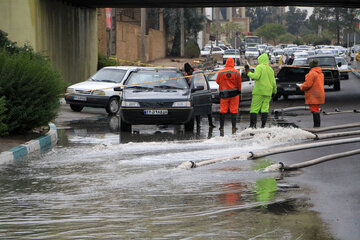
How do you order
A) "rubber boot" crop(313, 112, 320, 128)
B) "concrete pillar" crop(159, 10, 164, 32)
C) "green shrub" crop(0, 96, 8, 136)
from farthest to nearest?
"concrete pillar" crop(159, 10, 164, 32) < "rubber boot" crop(313, 112, 320, 128) < "green shrub" crop(0, 96, 8, 136)

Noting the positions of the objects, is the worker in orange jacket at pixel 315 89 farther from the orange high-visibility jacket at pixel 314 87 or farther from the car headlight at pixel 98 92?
the car headlight at pixel 98 92

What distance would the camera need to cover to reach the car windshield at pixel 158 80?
55.0ft

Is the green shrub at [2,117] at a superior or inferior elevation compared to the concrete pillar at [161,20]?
inferior

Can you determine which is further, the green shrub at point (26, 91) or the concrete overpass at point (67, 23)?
the concrete overpass at point (67, 23)

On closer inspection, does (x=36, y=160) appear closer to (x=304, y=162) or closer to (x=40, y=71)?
(x=40, y=71)

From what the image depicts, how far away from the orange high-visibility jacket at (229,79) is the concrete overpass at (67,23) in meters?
8.67

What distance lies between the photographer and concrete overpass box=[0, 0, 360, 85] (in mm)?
23406

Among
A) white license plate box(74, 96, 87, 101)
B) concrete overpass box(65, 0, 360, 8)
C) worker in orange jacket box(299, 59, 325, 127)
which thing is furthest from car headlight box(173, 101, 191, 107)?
concrete overpass box(65, 0, 360, 8)

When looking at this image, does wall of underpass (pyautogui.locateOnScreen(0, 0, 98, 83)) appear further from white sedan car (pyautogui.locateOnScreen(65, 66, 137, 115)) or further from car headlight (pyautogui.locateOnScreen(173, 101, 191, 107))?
car headlight (pyautogui.locateOnScreen(173, 101, 191, 107))

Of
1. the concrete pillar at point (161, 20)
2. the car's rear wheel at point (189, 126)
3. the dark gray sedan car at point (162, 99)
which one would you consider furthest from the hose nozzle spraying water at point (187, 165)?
the concrete pillar at point (161, 20)

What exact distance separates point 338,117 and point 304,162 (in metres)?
9.67

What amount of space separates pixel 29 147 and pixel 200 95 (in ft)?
18.6

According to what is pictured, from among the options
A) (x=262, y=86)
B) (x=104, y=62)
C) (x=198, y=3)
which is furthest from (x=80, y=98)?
(x=104, y=62)

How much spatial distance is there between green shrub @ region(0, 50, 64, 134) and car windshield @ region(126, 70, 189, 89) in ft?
10.4
